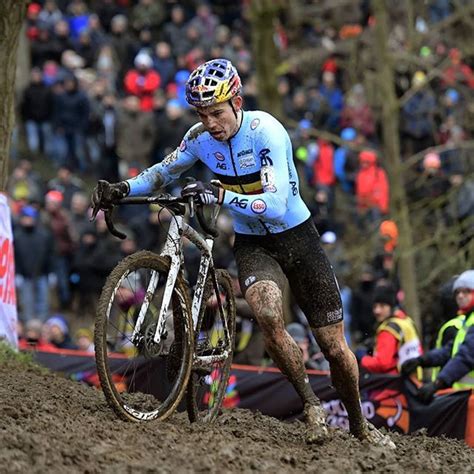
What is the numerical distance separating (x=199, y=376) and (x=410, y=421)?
10.7 ft

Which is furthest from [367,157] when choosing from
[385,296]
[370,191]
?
[385,296]

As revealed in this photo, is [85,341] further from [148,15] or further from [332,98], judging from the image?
[148,15]

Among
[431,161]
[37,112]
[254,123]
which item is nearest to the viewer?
[254,123]

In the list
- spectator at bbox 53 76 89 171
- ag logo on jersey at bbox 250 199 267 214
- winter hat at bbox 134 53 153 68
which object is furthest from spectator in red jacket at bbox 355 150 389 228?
ag logo on jersey at bbox 250 199 267 214

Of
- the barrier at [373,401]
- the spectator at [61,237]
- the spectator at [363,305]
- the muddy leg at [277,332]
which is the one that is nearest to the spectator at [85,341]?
the barrier at [373,401]

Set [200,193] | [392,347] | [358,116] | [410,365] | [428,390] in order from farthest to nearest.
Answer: [358,116] < [392,347] < [410,365] < [428,390] < [200,193]

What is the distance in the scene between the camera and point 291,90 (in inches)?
967

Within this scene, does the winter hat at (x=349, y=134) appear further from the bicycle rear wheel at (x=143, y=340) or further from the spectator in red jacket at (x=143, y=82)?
the bicycle rear wheel at (x=143, y=340)

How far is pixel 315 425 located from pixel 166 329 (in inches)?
47.0

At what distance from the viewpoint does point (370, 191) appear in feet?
65.8

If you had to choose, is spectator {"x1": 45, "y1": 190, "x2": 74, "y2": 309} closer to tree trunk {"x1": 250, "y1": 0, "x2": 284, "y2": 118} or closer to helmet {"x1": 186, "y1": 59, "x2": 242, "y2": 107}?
tree trunk {"x1": 250, "y1": 0, "x2": 284, "y2": 118}

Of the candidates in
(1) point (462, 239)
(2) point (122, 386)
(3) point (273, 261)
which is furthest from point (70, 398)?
(1) point (462, 239)

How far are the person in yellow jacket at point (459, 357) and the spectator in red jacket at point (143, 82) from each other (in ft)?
37.3

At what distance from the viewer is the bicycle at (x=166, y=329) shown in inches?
323
